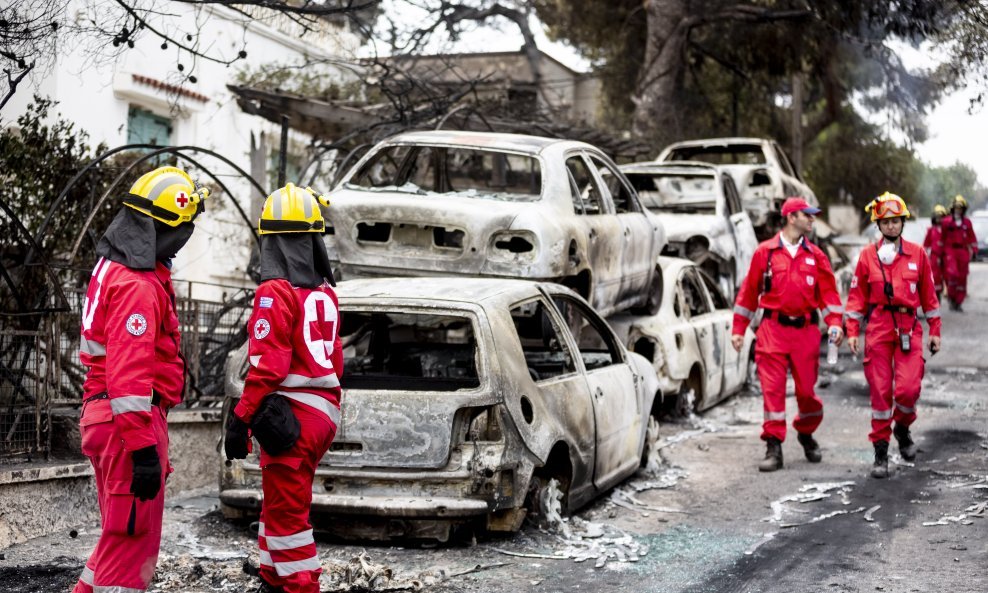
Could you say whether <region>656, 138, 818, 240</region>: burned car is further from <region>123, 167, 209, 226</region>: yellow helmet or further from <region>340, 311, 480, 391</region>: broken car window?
<region>123, 167, 209, 226</region>: yellow helmet

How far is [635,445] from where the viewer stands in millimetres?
8281

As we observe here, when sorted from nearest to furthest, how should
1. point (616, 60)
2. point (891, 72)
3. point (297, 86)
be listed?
point (297, 86) → point (891, 72) → point (616, 60)

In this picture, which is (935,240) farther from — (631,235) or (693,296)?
(631,235)

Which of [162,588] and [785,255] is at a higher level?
[785,255]

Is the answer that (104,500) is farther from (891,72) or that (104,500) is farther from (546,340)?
(891,72)

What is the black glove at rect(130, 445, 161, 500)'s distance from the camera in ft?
14.3

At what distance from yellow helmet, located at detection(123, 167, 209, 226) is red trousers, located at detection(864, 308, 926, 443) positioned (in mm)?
5707

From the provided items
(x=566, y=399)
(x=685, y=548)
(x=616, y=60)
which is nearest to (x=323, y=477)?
(x=566, y=399)

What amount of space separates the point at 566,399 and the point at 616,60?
63.6ft

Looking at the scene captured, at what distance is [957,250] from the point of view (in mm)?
19500

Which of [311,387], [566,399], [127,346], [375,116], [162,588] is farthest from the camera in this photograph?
[375,116]

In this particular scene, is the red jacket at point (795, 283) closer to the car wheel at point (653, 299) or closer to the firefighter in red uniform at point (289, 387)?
the car wheel at point (653, 299)

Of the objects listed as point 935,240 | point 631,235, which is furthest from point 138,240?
point 935,240

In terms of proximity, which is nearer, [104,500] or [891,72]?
[104,500]
